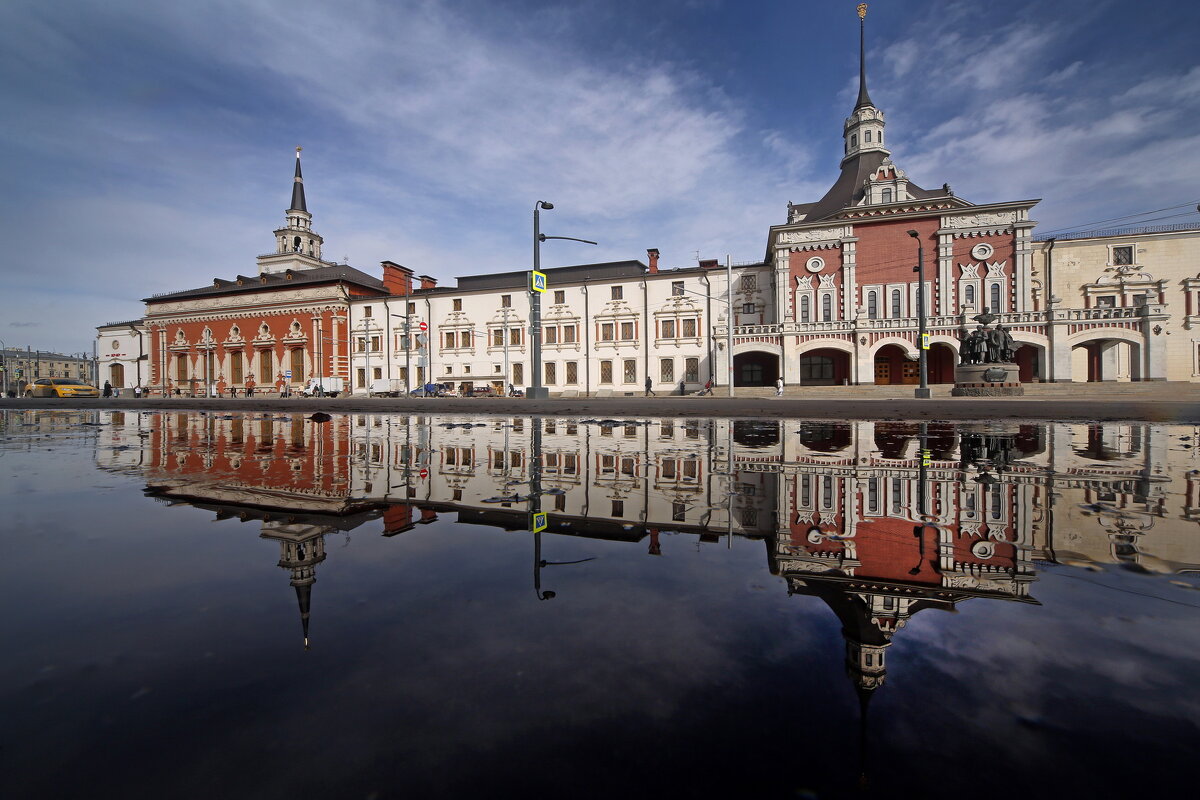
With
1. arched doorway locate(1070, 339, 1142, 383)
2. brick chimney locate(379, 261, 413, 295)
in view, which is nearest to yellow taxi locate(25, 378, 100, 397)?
brick chimney locate(379, 261, 413, 295)

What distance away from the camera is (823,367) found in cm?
3759

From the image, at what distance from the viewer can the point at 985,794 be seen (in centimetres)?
105

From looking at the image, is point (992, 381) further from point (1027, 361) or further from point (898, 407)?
point (1027, 361)

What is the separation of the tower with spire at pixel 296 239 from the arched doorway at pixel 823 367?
2678 inches

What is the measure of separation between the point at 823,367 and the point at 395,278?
137 ft

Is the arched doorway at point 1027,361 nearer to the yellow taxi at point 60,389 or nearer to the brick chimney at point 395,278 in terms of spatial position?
the brick chimney at point 395,278

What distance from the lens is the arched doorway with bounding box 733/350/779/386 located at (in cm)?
3919

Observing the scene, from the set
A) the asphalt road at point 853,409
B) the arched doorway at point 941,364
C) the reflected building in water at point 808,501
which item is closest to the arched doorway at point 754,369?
the arched doorway at point 941,364

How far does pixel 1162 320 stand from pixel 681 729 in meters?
41.6

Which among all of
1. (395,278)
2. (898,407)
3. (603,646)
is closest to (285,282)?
(395,278)

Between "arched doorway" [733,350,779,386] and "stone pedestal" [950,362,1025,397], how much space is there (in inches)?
664

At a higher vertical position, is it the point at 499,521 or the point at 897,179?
the point at 897,179

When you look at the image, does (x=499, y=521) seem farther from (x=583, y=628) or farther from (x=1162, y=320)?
(x=1162, y=320)

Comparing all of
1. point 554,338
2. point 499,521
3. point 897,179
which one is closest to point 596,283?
point 554,338
